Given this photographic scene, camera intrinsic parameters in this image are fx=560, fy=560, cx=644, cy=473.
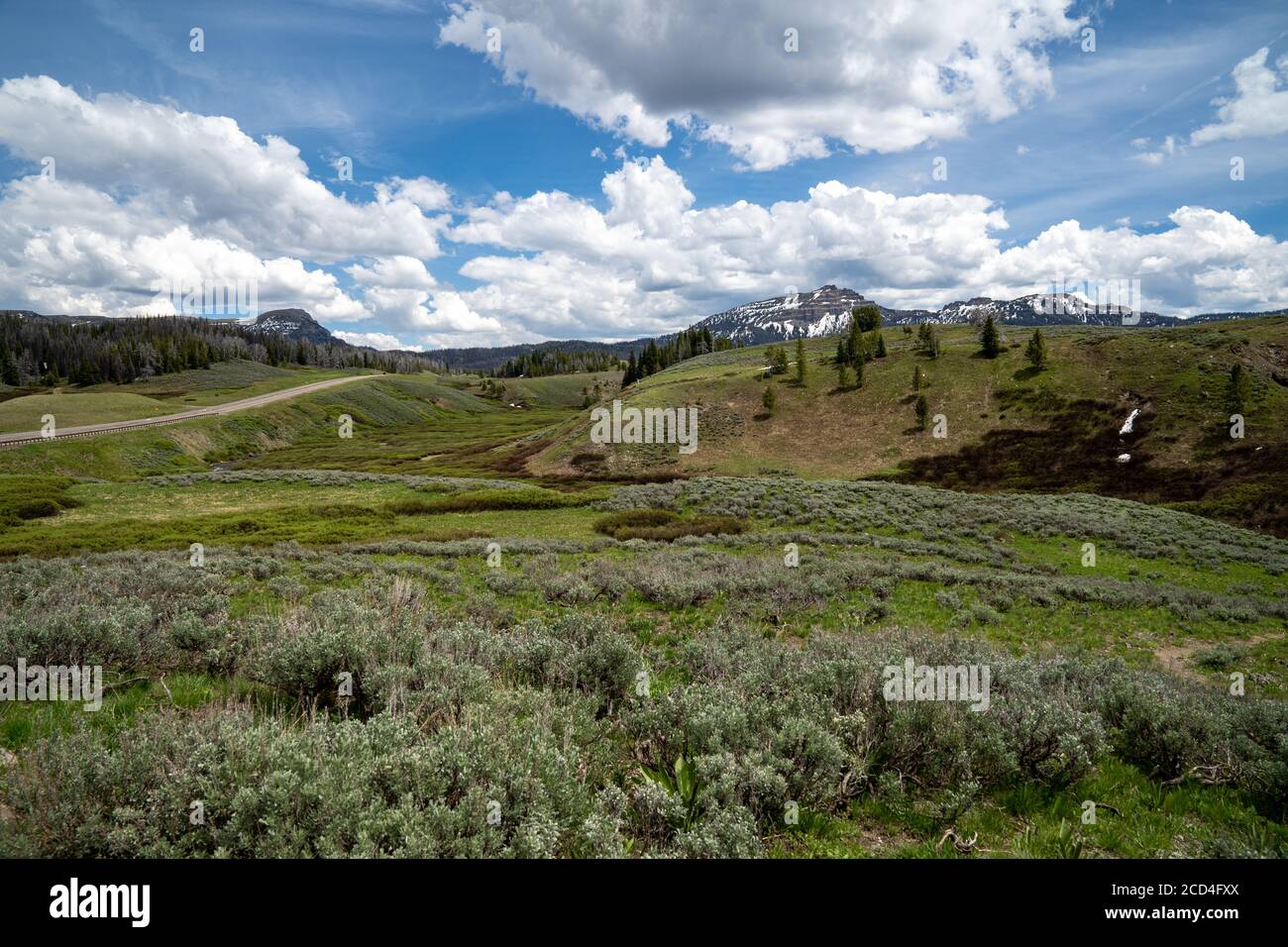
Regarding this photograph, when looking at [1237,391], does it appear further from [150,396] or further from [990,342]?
[150,396]

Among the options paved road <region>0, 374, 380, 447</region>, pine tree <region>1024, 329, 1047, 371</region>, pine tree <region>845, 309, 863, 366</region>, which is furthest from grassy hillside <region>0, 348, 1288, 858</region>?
pine tree <region>845, 309, 863, 366</region>

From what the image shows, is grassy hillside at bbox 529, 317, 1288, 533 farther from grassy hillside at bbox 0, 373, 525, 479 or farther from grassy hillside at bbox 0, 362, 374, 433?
grassy hillside at bbox 0, 362, 374, 433

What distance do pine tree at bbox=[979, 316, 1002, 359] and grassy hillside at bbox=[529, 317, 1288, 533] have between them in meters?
1.64

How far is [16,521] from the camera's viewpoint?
30422 millimetres

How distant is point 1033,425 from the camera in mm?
63188

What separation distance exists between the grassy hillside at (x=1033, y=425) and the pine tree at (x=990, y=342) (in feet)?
5.40

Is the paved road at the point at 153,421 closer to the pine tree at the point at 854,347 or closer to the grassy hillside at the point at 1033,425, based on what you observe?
the grassy hillside at the point at 1033,425

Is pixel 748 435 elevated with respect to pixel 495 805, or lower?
elevated

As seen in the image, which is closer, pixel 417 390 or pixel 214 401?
pixel 214 401

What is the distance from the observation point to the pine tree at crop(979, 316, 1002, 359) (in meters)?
77.2
